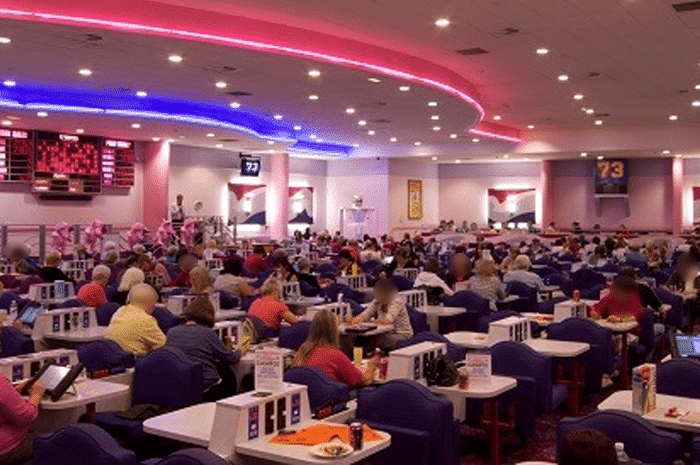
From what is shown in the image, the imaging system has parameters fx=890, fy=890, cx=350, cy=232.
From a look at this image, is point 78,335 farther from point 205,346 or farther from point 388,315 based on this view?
point 388,315

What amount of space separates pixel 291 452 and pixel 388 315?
4.51 m

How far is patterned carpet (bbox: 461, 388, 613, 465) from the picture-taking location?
20.8 ft

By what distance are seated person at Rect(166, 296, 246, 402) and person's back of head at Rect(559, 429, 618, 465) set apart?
Result: 141 inches

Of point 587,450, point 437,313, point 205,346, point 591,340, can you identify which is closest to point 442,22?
point 437,313

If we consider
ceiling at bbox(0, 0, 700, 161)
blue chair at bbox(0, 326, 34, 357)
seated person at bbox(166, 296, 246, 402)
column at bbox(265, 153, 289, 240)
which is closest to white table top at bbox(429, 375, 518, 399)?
seated person at bbox(166, 296, 246, 402)

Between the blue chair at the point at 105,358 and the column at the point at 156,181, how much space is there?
16.0m

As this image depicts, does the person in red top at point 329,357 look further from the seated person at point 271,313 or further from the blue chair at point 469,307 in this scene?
the blue chair at point 469,307

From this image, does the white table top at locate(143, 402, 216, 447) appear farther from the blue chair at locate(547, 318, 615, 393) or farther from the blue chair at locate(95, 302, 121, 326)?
the blue chair at locate(95, 302, 121, 326)

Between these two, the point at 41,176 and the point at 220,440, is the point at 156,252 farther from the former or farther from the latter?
the point at 220,440

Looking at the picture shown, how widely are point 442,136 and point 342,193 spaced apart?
6.80m

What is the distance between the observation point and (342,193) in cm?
2959

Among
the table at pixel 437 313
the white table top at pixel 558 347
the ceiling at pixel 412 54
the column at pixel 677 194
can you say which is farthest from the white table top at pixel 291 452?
the column at pixel 677 194

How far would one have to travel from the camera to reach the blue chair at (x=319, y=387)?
509cm

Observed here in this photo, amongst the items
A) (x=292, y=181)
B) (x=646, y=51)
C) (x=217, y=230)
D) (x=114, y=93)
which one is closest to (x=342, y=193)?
(x=292, y=181)
